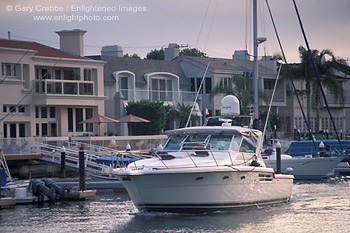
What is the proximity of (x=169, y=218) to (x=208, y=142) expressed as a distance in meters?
3.32

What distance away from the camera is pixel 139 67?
61.0 meters

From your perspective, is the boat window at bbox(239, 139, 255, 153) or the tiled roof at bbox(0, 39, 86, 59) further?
the tiled roof at bbox(0, 39, 86, 59)

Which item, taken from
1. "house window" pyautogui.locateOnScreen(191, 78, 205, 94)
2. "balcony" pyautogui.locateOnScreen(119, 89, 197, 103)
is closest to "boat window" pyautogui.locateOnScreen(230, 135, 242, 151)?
"balcony" pyautogui.locateOnScreen(119, 89, 197, 103)

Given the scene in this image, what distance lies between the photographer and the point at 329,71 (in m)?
66.4

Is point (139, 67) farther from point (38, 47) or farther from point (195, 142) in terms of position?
point (195, 142)

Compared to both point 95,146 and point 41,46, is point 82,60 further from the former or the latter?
point 95,146

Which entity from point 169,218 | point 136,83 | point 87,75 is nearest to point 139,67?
point 136,83

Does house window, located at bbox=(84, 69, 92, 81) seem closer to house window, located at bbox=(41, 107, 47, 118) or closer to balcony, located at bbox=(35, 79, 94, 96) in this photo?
balcony, located at bbox=(35, 79, 94, 96)

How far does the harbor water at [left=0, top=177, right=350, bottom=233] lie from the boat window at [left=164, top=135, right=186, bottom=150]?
2.72 m

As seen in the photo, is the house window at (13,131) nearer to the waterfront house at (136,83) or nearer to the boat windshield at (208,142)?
the waterfront house at (136,83)

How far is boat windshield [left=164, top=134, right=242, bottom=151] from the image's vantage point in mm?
24938

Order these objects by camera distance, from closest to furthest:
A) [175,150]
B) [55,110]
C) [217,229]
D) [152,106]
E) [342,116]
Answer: [217,229]
[175,150]
[55,110]
[152,106]
[342,116]

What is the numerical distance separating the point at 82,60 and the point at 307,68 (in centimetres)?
2471

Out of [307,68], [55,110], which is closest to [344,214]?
[55,110]
